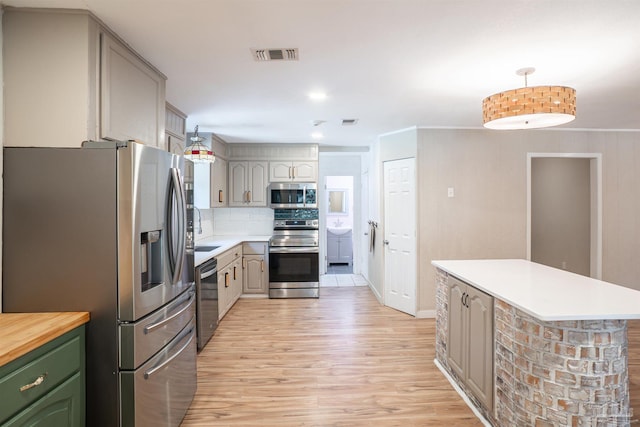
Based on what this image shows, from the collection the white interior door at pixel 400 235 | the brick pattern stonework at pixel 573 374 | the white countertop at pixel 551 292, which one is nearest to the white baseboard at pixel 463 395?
the brick pattern stonework at pixel 573 374

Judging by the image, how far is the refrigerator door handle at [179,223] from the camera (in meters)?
1.90

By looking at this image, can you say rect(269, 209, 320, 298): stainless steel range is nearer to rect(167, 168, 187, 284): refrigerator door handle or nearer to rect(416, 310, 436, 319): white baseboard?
rect(416, 310, 436, 319): white baseboard

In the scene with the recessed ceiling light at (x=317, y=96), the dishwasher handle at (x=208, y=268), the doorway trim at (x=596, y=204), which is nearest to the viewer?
the recessed ceiling light at (x=317, y=96)

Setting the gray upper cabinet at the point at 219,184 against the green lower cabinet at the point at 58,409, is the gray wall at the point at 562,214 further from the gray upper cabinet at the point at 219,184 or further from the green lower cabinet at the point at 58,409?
the green lower cabinet at the point at 58,409

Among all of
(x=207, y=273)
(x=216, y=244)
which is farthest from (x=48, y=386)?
(x=216, y=244)

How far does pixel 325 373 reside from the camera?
2.76m

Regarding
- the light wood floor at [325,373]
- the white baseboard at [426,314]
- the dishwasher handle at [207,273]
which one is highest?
the dishwasher handle at [207,273]

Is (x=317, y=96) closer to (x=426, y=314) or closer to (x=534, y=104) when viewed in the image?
(x=534, y=104)

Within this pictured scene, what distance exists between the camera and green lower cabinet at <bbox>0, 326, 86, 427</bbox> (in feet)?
3.88

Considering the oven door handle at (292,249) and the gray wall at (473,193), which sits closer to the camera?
the gray wall at (473,193)

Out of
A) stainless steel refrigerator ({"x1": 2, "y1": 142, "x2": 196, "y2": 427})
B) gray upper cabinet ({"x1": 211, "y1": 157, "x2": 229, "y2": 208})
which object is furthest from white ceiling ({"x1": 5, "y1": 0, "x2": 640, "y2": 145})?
gray upper cabinet ({"x1": 211, "y1": 157, "x2": 229, "y2": 208})

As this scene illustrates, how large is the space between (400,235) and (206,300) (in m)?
2.54

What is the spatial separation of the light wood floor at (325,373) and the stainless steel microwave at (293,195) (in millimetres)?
1725

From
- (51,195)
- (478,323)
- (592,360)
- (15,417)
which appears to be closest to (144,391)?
(15,417)
